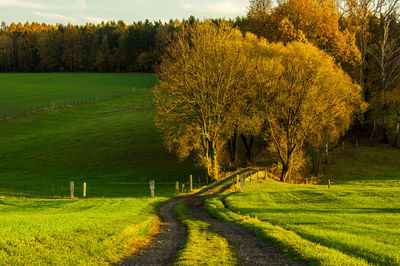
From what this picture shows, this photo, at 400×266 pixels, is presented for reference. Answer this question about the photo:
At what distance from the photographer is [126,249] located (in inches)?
705

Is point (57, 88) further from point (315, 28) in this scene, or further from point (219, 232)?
point (219, 232)

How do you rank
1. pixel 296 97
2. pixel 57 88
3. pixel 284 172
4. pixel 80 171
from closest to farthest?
pixel 296 97 < pixel 284 172 < pixel 80 171 < pixel 57 88

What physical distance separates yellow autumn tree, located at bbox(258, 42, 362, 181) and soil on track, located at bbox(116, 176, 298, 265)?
86.2ft

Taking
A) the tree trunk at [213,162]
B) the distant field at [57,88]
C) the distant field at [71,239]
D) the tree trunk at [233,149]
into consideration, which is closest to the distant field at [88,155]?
the tree trunk at [233,149]

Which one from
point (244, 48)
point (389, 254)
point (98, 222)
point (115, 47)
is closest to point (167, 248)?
point (98, 222)

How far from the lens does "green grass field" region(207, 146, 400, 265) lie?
1589 cm

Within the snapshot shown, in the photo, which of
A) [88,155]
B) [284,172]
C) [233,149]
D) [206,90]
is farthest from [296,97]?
[88,155]

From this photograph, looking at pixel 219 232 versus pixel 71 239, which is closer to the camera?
pixel 71 239

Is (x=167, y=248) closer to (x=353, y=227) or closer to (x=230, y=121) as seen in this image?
(x=353, y=227)

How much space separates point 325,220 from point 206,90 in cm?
2922

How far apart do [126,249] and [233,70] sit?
121ft

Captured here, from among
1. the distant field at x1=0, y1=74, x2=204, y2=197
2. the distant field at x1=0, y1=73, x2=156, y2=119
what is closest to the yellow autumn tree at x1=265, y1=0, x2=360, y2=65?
the distant field at x1=0, y1=74, x2=204, y2=197

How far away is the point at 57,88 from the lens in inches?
5709

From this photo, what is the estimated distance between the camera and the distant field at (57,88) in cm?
11319
